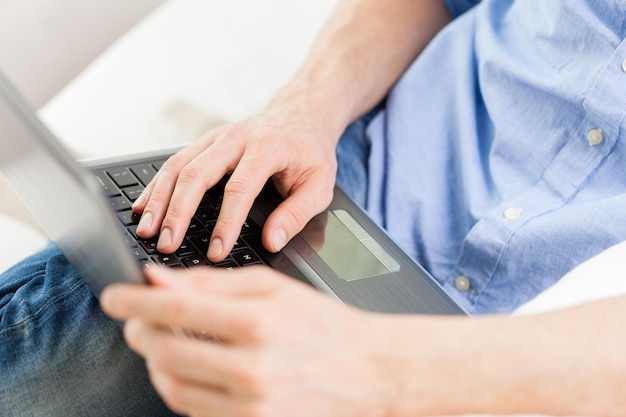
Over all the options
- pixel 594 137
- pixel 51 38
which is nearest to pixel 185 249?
pixel 594 137

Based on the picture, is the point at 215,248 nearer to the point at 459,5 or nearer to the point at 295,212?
the point at 295,212

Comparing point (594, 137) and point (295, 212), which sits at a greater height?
point (295, 212)

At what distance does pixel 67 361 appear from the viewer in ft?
2.20

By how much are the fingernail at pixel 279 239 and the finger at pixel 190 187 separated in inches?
2.8

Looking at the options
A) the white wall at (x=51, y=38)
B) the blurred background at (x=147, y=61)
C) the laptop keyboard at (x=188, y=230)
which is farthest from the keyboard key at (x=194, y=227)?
the white wall at (x=51, y=38)

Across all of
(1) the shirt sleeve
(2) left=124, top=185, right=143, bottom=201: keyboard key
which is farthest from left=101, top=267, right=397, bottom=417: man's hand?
(1) the shirt sleeve

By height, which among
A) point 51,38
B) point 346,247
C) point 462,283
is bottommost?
point 462,283

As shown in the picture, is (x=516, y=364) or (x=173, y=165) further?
(x=173, y=165)

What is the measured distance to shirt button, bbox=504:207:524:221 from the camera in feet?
2.65

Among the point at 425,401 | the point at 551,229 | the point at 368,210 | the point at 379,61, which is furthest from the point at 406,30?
the point at 425,401

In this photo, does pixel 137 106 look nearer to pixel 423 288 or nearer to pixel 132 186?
pixel 132 186

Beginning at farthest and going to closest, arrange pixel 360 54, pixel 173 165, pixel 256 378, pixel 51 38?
pixel 51 38, pixel 360 54, pixel 173 165, pixel 256 378

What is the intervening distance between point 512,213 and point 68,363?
42cm

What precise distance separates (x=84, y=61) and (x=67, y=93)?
6cm
